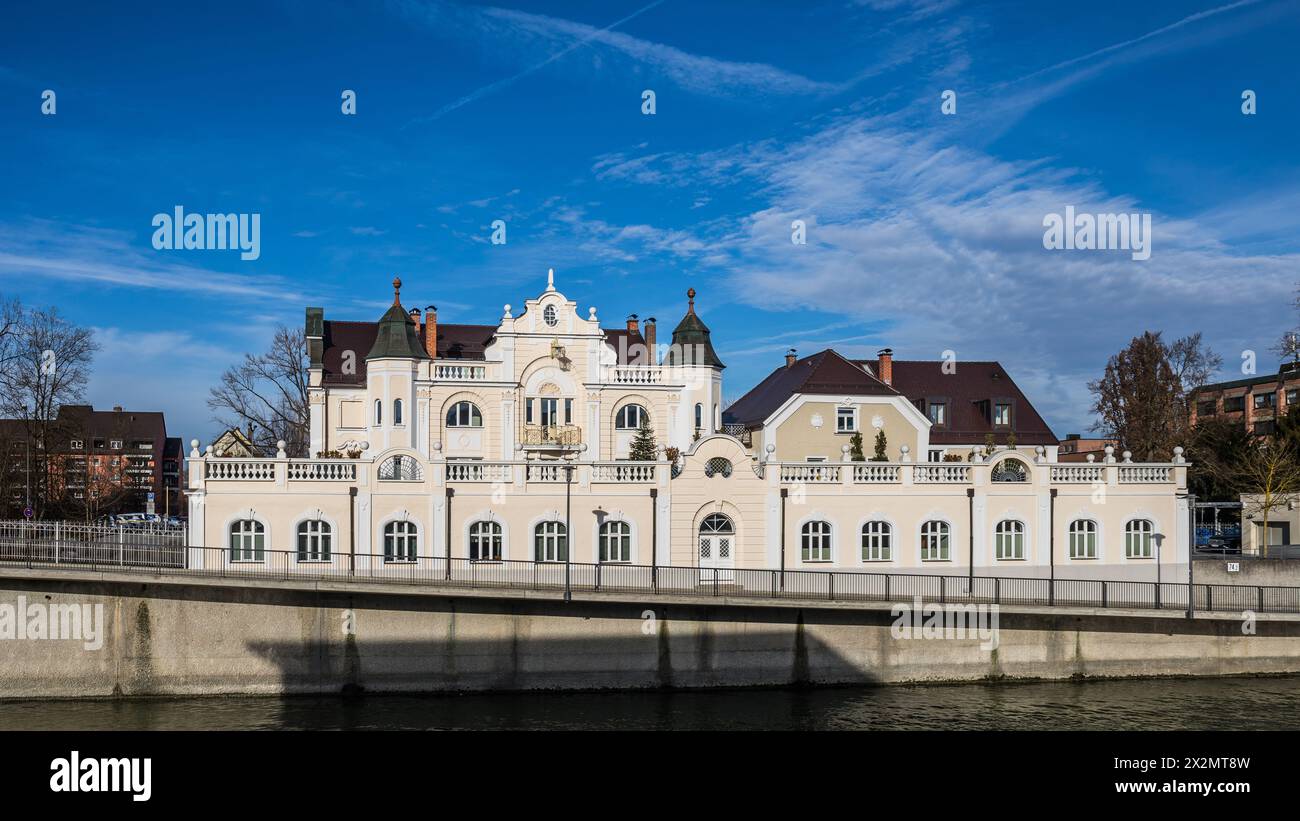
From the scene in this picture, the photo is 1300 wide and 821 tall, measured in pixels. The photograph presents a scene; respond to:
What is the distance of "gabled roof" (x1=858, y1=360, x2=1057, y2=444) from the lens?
5266 centimetres

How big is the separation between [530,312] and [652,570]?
61.1 ft

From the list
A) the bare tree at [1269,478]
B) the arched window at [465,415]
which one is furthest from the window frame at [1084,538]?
the arched window at [465,415]

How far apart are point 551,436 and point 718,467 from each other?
47.7ft

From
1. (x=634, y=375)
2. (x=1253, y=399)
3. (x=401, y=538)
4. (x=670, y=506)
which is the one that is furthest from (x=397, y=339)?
(x=1253, y=399)

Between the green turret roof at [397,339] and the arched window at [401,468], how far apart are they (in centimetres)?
1281

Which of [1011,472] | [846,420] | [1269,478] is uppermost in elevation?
[846,420]

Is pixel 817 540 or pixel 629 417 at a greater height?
pixel 629 417

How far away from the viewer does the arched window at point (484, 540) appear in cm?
3130

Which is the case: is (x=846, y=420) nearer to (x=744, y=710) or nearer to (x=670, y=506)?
(x=670, y=506)

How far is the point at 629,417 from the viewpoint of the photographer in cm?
4650

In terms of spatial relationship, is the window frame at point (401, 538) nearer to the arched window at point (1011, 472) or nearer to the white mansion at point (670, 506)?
the white mansion at point (670, 506)
